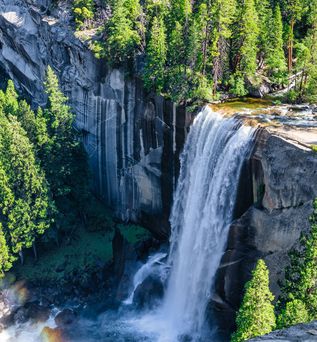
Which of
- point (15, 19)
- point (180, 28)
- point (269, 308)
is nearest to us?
point (269, 308)

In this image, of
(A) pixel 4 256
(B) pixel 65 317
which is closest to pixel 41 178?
(A) pixel 4 256

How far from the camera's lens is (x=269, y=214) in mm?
30797

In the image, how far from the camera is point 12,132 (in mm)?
40500

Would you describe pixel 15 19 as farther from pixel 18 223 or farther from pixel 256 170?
Answer: pixel 256 170

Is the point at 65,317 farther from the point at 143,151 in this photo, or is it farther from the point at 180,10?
the point at 180,10

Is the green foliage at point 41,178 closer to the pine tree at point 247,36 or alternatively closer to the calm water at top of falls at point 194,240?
the calm water at top of falls at point 194,240

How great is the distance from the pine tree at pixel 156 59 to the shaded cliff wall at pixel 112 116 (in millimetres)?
1193

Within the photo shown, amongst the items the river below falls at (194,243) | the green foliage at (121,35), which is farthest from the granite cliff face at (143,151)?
the green foliage at (121,35)

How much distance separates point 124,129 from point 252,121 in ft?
46.7

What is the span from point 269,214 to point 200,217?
22.8 ft

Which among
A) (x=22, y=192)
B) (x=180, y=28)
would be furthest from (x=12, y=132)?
(x=180, y=28)

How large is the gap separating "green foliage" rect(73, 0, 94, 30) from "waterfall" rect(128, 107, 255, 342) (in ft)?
57.0

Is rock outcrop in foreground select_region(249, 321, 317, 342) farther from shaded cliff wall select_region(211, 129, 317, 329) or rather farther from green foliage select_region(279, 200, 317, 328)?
shaded cliff wall select_region(211, 129, 317, 329)

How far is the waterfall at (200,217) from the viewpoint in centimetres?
3353
